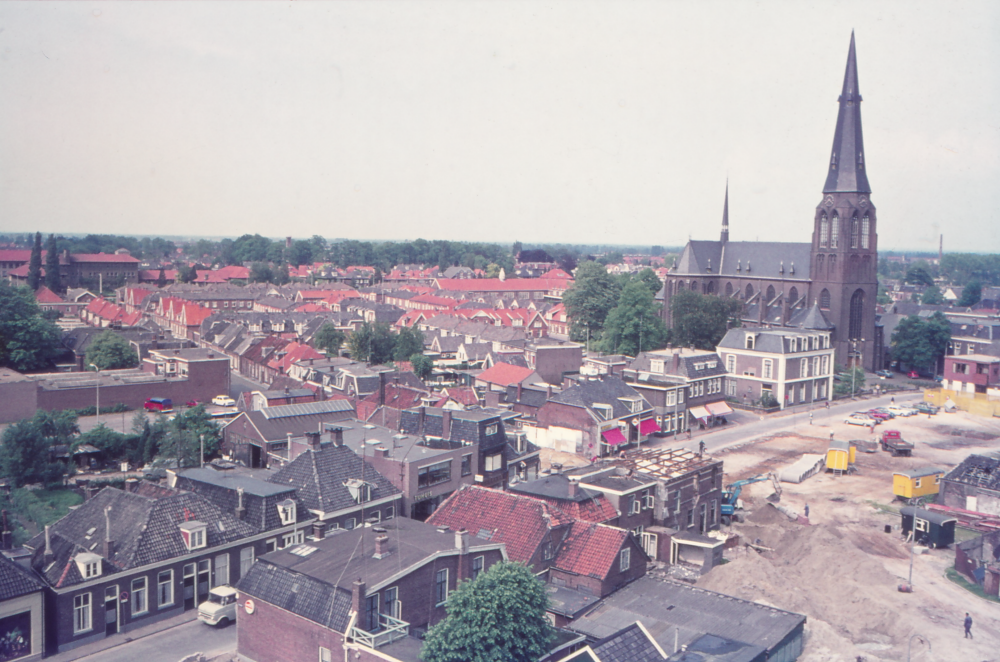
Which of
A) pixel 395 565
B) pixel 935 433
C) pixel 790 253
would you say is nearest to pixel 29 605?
pixel 395 565

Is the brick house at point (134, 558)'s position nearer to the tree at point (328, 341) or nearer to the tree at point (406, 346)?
the tree at point (406, 346)

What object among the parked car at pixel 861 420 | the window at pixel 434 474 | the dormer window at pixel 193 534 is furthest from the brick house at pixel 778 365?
the dormer window at pixel 193 534

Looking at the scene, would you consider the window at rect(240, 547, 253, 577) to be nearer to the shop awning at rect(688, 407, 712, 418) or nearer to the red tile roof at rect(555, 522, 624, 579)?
the red tile roof at rect(555, 522, 624, 579)

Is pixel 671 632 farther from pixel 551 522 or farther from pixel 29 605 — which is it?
pixel 29 605

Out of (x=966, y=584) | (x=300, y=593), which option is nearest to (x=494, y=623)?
(x=300, y=593)

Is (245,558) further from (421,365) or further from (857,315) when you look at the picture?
(857,315)

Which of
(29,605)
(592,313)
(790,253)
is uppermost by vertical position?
(790,253)
